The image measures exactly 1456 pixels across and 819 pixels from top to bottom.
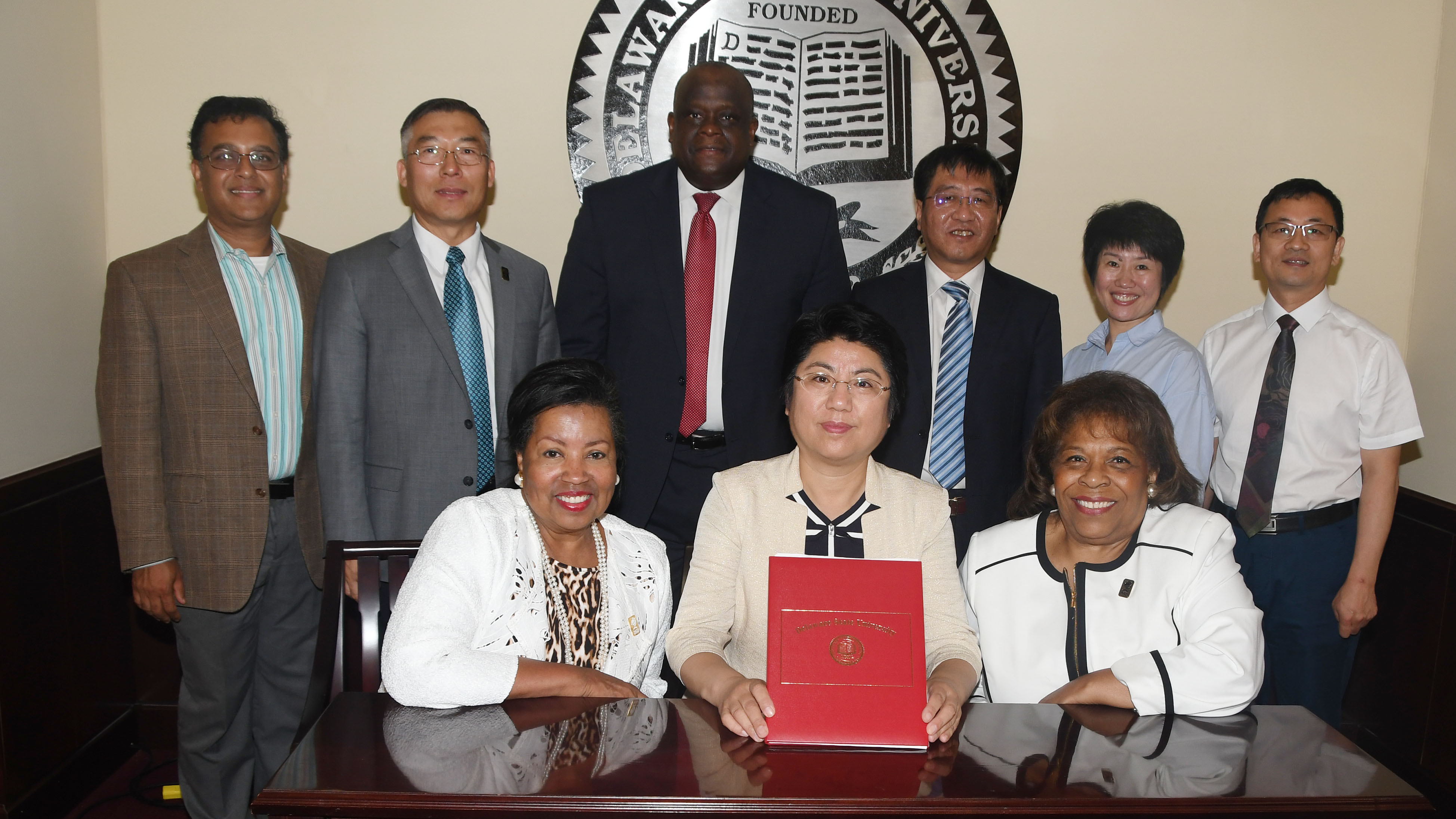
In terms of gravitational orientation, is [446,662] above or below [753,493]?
below

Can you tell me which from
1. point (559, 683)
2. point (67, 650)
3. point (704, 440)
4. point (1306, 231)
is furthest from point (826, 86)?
point (67, 650)

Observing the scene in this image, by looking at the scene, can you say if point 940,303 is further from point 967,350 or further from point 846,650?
point 846,650

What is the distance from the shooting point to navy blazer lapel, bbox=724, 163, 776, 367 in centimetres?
270

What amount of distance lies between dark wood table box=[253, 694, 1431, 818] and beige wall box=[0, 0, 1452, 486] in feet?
7.55

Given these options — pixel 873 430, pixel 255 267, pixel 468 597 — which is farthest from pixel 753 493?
pixel 255 267

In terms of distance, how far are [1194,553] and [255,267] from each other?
247cm

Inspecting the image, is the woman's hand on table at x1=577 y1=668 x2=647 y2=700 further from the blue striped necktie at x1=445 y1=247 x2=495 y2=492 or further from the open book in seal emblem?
the blue striped necktie at x1=445 y1=247 x2=495 y2=492

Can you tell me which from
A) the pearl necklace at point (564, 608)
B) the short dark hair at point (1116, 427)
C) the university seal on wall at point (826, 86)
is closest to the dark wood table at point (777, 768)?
the pearl necklace at point (564, 608)

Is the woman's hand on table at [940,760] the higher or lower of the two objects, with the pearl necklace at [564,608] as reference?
lower

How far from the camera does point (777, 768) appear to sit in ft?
4.52

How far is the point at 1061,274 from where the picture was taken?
143 inches

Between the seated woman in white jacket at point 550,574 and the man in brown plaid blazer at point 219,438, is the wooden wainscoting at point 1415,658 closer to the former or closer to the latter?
the seated woman in white jacket at point 550,574

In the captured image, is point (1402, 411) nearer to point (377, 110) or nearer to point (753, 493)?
point (753, 493)

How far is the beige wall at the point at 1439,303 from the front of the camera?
3.24 m
